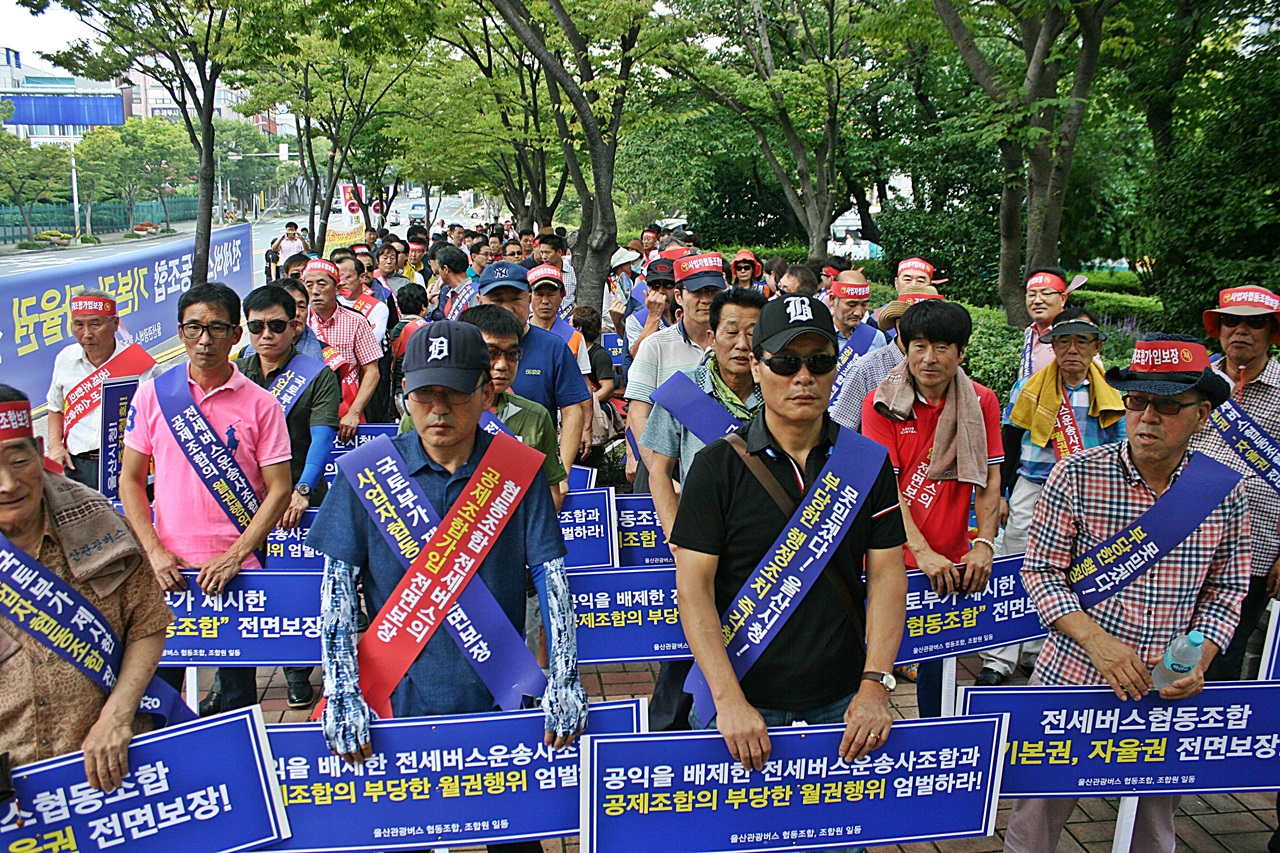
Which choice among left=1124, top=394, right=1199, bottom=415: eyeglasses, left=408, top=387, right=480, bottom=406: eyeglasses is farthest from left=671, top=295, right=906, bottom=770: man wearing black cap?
left=1124, top=394, right=1199, bottom=415: eyeglasses

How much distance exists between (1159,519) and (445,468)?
2113mm

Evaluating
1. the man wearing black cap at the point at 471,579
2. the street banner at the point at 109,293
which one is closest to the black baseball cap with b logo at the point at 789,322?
the man wearing black cap at the point at 471,579

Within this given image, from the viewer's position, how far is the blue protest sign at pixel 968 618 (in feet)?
13.5

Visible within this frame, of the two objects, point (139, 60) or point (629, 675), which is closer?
point (629, 675)

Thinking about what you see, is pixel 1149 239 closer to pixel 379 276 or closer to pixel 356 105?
pixel 379 276

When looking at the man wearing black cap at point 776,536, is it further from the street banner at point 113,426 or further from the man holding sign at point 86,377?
the man holding sign at point 86,377

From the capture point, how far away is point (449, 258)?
9453 mm

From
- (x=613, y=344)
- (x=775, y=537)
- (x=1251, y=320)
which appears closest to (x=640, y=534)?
(x=775, y=537)

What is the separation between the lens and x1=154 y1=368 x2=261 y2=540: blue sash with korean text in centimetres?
409

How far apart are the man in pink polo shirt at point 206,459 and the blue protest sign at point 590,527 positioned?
1.38 metres

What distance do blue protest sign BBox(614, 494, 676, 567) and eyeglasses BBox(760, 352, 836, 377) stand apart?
7.63 ft

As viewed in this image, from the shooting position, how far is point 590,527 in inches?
201

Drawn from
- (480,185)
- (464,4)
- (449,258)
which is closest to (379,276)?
(449,258)

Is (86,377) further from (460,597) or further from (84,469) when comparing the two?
(460,597)
